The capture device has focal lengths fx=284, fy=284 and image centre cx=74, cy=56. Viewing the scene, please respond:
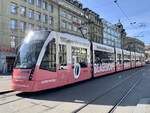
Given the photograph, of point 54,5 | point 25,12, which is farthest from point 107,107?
point 54,5

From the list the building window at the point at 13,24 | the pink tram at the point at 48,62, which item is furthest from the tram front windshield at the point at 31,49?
the building window at the point at 13,24

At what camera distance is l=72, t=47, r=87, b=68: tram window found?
1737cm

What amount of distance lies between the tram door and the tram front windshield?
5.21 feet

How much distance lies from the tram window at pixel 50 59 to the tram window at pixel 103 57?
363 inches

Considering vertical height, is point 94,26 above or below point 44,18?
above

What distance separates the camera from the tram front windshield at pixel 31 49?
1302cm

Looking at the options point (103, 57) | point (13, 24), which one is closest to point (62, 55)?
point (103, 57)

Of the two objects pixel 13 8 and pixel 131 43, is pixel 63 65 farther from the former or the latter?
pixel 131 43

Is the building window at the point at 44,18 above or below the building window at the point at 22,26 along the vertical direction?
above

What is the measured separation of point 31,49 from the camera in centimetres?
1336

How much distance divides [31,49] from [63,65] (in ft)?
8.58

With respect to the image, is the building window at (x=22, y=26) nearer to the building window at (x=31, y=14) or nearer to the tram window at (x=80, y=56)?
the building window at (x=31, y=14)

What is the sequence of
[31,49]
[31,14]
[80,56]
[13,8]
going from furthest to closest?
[31,14] < [13,8] < [80,56] < [31,49]

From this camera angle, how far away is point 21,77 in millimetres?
12781
